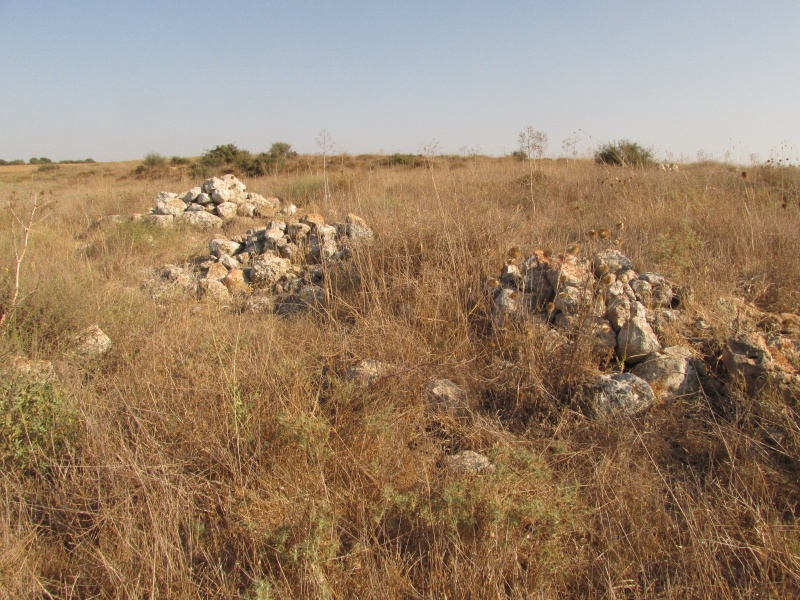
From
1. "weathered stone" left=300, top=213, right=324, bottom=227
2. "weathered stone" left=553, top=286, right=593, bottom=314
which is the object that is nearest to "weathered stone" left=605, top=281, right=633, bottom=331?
"weathered stone" left=553, top=286, right=593, bottom=314

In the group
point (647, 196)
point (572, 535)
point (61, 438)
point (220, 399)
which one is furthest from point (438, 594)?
point (647, 196)

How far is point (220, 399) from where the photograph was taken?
2.53 meters

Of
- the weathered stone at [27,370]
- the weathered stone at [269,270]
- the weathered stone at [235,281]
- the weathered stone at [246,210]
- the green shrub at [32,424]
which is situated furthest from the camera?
the weathered stone at [246,210]

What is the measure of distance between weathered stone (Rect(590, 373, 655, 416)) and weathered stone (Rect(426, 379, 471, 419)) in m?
0.72

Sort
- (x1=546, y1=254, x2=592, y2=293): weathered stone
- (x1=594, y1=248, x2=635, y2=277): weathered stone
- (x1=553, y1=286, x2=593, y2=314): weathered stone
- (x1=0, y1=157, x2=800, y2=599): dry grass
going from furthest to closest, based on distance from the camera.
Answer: (x1=594, y1=248, x2=635, y2=277): weathered stone
(x1=546, y1=254, x2=592, y2=293): weathered stone
(x1=553, y1=286, x2=593, y2=314): weathered stone
(x1=0, y1=157, x2=800, y2=599): dry grass

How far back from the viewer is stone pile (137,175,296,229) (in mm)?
8102

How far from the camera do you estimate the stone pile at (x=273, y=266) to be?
474 centimetres

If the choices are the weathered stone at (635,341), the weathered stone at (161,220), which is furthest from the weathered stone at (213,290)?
the weathered stone at (635,341)

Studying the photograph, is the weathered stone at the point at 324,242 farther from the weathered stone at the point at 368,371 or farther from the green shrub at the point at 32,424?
the green shrub at the point at 32,424

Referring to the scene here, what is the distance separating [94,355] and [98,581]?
184 cm

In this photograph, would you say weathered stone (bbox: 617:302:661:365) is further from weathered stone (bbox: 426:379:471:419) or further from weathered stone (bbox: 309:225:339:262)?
weathered stone (bbox: 309:225:339:262)

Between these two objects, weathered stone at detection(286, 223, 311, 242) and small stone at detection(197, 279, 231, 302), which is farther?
weathered stone at detection(286, 223, 311, 242)

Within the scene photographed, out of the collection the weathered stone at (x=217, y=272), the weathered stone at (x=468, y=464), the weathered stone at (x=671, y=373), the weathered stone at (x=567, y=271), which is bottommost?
the weathered stone at (x=468, y=464)

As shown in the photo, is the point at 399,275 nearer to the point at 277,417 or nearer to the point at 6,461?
the point at 277,417
